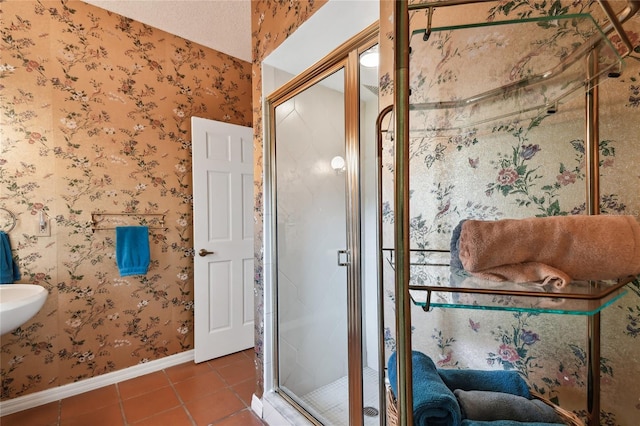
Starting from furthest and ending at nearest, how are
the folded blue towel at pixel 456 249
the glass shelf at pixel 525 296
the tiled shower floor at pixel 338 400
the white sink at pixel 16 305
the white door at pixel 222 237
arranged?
the white door at pixel 222 237 → the tiled shower floor at pixel 338 400 → the white sink at pixel 16 305 → the folded blue towel at pixel 456 249 → the glass shelf at pixel 525 296

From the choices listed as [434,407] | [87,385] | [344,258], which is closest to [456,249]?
[434,407]

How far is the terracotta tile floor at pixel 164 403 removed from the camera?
1.66 m

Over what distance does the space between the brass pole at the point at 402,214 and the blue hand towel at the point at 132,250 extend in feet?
7.33

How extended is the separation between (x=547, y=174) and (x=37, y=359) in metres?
2.87

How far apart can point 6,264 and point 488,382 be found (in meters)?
2.51

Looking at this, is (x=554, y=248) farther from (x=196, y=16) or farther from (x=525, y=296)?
(x=196, y=16)

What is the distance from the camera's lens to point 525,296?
0.41 metres

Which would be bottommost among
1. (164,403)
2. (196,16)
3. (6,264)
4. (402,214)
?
(164,403)

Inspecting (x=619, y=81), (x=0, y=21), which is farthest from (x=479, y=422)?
(x=0, y=21)

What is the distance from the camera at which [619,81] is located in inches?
22.5

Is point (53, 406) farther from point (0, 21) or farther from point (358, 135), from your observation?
point (358, 135)

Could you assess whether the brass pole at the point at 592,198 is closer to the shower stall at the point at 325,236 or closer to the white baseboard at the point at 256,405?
the shower stall at the point at 325,236

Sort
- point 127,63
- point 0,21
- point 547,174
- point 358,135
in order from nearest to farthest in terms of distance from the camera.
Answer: point 547,174
point 358,135
point 0,21
point 127,63

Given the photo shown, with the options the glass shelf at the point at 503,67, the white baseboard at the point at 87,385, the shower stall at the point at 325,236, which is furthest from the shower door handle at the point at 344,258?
the white baseboard at the point at 87,385
